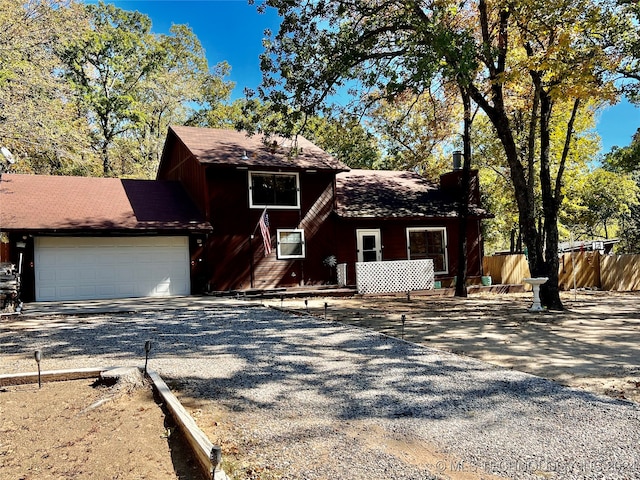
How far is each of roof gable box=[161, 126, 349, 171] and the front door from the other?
107 inches

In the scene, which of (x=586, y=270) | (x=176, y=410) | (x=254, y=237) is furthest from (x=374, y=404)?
(x=586, y=270)

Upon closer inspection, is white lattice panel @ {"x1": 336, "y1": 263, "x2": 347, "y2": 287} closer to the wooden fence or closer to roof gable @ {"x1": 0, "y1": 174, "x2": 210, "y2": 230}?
roof gable @ {"x1": 0, "y1": 174, "x2": 210, "y2": 230}

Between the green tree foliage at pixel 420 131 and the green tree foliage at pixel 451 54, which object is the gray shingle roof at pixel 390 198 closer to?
the green tree foliage at pixel 420 131

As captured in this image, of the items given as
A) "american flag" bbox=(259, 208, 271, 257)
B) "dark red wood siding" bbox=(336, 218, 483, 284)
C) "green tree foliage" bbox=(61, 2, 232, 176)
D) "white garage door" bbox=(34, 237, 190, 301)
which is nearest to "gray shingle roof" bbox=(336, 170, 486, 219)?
"dark red wood siding" bbox=(336, 218, 483, 284)

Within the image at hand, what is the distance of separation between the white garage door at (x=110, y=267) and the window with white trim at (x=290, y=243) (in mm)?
3189

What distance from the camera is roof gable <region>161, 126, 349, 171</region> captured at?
1612 cm

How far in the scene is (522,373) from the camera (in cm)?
550

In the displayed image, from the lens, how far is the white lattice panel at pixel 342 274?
56.1 feet

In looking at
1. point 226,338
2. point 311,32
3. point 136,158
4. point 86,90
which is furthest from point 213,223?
point 86,90

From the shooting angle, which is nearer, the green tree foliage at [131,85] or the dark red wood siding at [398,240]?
the dark red wood siding at [398,240]

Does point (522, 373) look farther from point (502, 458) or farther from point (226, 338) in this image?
point (226, 338)

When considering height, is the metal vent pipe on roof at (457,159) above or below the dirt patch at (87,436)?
above

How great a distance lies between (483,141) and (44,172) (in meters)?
23.4

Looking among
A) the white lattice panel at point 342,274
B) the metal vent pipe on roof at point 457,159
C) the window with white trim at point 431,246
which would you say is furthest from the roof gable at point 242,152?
the metal vent pipe on roof at point 457,159
